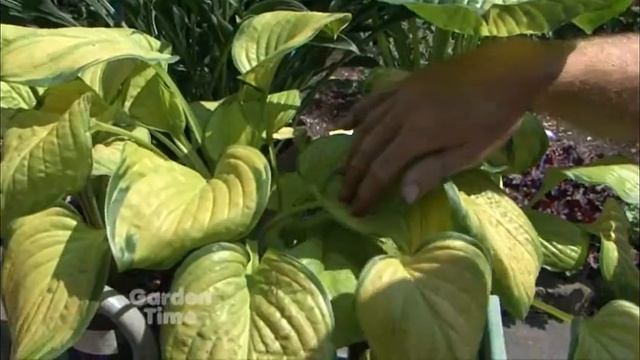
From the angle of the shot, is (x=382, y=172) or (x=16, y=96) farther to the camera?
(x=16, y=96)

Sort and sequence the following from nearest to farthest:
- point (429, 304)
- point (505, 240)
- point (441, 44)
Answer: point (429, 304) < point (505, 240) < point (441, 44)

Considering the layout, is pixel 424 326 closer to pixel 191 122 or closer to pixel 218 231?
pixel 218 231

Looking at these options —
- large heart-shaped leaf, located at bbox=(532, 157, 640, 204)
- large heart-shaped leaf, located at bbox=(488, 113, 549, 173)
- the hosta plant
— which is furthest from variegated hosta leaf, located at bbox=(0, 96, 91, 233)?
large heart-shaped leaf, located at bbox=(532, 157, 640, 204)

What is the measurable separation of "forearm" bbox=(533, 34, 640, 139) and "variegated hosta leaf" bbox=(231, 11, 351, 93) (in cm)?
21

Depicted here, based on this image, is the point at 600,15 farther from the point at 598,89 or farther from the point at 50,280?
the point at 50,280

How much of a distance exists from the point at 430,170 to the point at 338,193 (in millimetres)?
101

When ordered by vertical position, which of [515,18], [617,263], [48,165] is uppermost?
[515,18]

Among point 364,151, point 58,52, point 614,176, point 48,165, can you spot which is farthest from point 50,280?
point 614,176

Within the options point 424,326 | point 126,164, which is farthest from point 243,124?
point 424,326

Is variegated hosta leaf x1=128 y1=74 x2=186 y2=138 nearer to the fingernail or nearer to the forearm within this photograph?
the fingernail

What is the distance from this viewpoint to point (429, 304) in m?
0.89

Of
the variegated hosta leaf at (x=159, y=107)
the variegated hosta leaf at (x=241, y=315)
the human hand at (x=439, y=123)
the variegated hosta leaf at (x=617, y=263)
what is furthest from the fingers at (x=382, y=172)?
the variegated hosta leaf at (x=617, y=263)

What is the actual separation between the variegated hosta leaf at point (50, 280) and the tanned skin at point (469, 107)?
25 cm

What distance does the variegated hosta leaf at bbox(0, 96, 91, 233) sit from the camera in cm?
92
